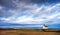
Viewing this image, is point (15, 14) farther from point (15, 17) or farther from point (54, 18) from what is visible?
point (54, 18)

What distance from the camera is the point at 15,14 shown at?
4.74 ft

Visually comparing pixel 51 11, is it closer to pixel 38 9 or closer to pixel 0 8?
pixel 38 9

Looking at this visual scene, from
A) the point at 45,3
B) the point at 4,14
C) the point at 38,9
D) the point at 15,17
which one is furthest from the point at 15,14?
the point at 45,3

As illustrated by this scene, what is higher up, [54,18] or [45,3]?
[45,3]

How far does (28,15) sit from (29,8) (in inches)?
3.6

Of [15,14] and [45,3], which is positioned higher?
[45,3]

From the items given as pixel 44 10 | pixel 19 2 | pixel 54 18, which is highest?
pixel 19 2

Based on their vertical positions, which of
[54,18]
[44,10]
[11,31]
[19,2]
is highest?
[19,2]

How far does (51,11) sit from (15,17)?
0.47m

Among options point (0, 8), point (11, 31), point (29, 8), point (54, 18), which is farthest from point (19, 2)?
point (54, 18)

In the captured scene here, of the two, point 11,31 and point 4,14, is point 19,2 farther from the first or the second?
point 11,31

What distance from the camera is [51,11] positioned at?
143 cm

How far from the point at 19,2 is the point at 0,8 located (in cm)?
26

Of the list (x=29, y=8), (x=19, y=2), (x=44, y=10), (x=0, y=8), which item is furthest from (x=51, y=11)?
→ (x=0, y=8)
